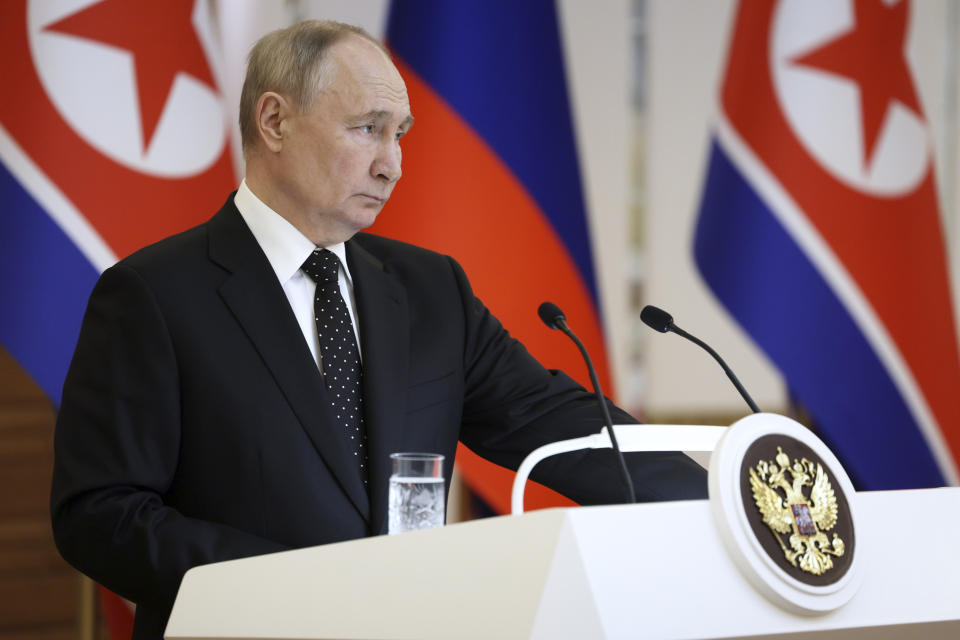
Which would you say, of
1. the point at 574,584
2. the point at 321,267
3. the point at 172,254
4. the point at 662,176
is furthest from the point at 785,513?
the point at 662,176

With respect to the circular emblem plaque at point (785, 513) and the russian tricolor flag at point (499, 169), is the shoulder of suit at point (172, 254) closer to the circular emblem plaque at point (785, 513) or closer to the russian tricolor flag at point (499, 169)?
the circular emblem plaque at point (785, 513)

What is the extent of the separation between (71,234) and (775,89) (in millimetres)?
2314

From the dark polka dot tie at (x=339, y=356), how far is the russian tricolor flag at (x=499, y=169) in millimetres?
1401

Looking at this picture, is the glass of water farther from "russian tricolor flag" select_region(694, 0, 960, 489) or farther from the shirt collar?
"russian tricolor flag" select_region(694, 0, 960, 489)

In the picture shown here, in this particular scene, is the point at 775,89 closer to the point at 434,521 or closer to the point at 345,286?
the point at 345,286

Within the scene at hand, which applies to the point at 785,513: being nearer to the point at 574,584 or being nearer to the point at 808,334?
the point at 574,584

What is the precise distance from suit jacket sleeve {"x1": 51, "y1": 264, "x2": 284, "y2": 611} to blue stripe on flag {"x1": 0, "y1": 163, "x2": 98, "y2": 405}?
1.12 metres

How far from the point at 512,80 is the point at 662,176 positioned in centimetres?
93

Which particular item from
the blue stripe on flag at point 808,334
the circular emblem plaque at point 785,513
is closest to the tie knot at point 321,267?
the circular emblem plaque at point 785,513

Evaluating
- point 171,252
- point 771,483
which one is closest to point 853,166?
point 171,252

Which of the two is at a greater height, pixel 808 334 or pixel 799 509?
pixel 799 509

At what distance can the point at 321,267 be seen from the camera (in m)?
1.84

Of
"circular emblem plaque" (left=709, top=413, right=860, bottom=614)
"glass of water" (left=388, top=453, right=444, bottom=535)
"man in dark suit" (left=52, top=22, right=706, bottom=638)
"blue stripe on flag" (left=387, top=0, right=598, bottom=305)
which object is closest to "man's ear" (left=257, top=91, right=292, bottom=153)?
"man in dark suit" (left=52, top=22, right=706, bottom=638)

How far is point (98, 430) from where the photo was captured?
1.60 metres
